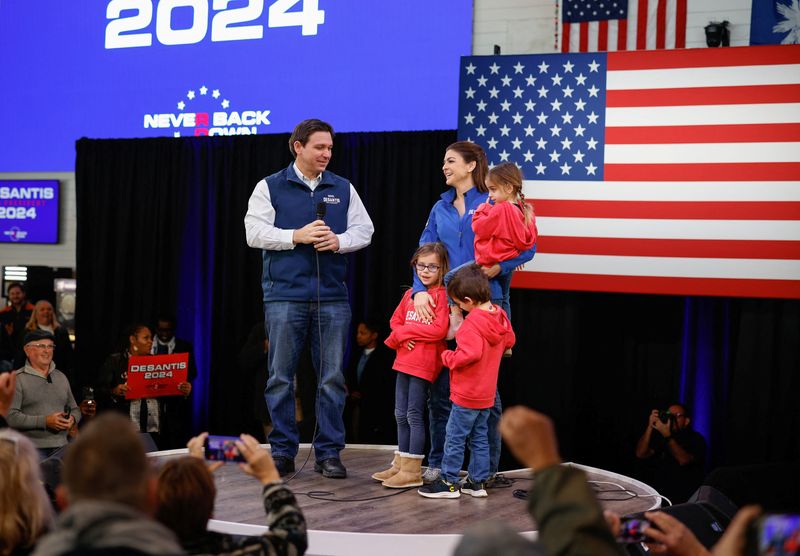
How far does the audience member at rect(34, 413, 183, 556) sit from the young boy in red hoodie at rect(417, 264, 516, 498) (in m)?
2.55

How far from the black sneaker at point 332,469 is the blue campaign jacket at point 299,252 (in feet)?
2.50

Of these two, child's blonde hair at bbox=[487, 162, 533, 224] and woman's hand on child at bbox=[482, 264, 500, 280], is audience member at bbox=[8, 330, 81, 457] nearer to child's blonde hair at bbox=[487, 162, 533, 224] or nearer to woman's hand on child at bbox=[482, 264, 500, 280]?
woman's hand on child at bbox=[482, 264, 500, 280]

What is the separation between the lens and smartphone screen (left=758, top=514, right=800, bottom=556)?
127 centimetres

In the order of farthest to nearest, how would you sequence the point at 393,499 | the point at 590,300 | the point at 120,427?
the point at 590,300 < the point at 393,499 < the point at 120,427

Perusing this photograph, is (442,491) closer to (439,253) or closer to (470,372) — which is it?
(470,372)

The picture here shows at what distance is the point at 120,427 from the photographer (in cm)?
144

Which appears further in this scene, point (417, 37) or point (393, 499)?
point (417, 37)

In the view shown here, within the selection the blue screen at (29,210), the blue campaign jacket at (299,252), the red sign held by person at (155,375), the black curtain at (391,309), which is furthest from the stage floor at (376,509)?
the blue screen at (29,210)

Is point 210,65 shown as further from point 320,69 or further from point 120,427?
point 120,427

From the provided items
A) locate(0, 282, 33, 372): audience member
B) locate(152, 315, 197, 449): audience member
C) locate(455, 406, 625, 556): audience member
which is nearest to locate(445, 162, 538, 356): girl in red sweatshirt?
locate(455, 406, 625, 556): audience member

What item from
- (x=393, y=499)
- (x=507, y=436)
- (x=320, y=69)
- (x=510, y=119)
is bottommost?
(x=393, y=499)

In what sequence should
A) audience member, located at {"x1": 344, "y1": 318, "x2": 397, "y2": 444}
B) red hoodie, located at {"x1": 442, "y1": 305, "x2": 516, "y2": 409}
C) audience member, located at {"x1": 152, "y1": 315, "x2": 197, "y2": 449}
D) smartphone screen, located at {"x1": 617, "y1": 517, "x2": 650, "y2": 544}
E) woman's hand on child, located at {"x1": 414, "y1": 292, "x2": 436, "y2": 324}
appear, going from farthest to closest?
audience member, located at {"x1": 344, "y1": 318, "x2": 397, "y2": 444}
audience member, located at {"x1": 152, "y1": 315, "x2": 197, "y2": 449}
woman's hand on child, located at {"x1": 414, "y1": 292, "x2": 436, "y2": 324}
red hoodie, located at {"x1": 442, "y1": 305, "x2": 516, "y2": 409}
smartphone screen, located at {"x1": 617, "y1": 517, "x2": 650, "y2": 544}

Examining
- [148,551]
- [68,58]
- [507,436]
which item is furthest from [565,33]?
[148,551]

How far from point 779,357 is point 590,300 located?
122 cm
